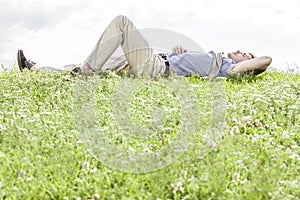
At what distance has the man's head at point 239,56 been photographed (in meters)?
10.4

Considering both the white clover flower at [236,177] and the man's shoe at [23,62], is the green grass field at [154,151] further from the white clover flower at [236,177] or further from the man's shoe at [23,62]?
the man's shoe at [23,62]

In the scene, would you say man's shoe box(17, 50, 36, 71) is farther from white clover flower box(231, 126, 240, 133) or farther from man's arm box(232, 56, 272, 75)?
white clover flower box(231, 126, 240, 133)

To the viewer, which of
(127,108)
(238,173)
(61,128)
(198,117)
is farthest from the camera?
(127,108)

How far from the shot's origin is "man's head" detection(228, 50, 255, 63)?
1036 cm

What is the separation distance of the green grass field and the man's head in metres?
3.26

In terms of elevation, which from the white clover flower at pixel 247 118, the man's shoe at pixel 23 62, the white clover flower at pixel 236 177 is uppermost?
the man's shoe at pixel 23 62

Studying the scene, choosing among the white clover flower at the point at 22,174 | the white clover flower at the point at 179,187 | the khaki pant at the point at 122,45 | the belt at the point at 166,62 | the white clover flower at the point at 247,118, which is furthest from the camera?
the belt at the point at 166,62

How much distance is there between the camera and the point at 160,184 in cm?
401

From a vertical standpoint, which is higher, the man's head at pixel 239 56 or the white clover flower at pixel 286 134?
the man's head at pixel 239 56

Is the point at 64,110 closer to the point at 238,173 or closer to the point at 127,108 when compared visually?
the point at 127,108

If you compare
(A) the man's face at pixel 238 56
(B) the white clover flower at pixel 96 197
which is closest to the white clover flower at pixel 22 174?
(B) the white clover flower at pixel 96 197

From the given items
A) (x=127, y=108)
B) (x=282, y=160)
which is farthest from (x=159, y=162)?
(x=127, y=108)

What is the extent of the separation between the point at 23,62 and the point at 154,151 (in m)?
6.12

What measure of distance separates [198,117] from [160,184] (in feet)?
6.35
